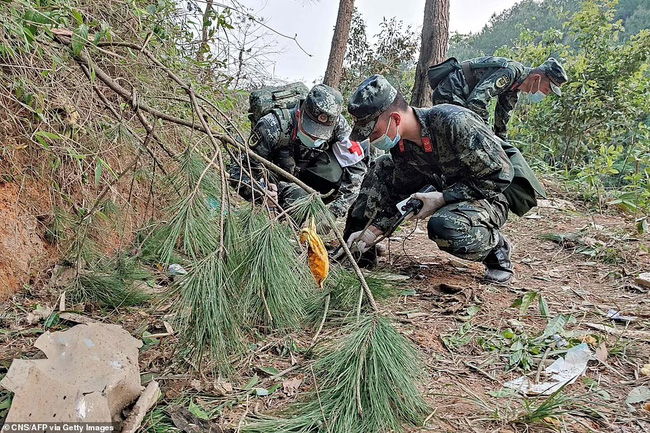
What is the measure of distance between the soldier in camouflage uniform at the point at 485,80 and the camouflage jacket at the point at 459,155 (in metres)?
1.26

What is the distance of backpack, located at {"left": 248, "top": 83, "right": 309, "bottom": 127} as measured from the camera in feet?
10.6

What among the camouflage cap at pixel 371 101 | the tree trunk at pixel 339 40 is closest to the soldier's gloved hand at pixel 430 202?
the camouflage cap at pixel 371 101

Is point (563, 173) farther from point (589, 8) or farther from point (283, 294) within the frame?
point (283, 294)

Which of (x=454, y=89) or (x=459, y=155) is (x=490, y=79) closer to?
(x=454, y=89)

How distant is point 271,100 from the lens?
Answer: 3271 millimetres

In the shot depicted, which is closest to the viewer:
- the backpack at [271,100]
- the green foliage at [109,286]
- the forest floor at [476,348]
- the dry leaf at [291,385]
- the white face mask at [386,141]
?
the forest floor at [476,348]

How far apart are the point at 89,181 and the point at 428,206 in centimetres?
181

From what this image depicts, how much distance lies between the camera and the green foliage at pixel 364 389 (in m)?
1.14

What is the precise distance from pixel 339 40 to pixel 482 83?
9.05 ft

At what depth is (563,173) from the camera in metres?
5.54

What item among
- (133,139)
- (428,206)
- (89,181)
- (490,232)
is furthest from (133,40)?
(490,232)

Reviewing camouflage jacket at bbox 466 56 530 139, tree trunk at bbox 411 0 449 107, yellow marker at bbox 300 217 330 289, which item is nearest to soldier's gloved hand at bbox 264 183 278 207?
yellow marker at bbox 300 217 330 289

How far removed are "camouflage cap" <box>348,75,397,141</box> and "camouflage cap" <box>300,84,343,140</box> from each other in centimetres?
55

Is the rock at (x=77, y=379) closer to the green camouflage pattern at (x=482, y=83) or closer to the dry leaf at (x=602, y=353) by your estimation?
the dry leaf at (x=602, y=353)
